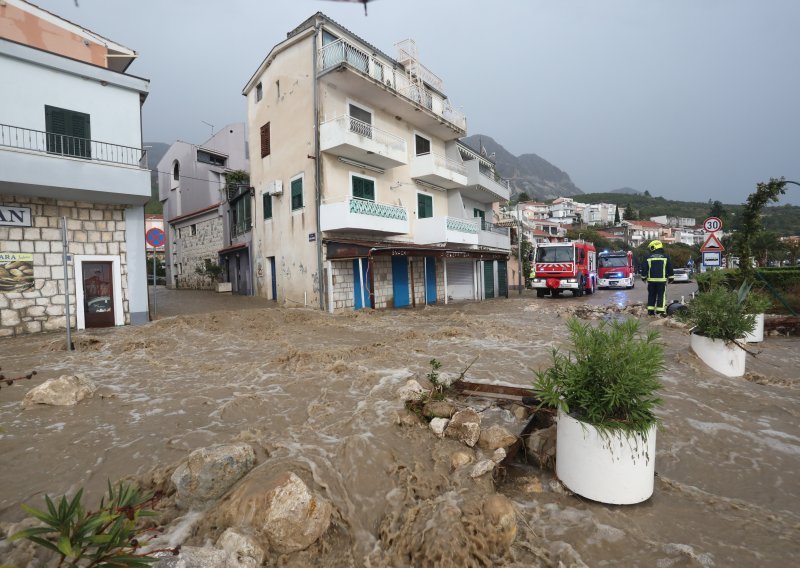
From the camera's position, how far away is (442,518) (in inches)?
112

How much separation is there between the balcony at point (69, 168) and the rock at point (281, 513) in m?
11.5

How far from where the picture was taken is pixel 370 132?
1756 cm

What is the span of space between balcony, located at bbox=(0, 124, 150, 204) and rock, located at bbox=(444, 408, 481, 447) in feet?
38.5

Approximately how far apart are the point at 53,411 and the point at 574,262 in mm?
22394

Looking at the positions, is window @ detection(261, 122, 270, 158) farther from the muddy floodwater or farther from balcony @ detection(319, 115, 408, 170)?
the muddy floodwater

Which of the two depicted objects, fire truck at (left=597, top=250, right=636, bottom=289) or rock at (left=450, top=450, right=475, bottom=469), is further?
fire truck at (left=597, top=250, right=636, bottom=289)

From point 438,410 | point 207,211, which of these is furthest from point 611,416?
point 207,211

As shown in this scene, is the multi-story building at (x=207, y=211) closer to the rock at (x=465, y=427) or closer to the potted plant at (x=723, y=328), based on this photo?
the rock at (x=465, y=427)

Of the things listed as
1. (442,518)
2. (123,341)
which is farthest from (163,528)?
(123,341)

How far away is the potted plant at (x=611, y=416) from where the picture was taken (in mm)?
3111

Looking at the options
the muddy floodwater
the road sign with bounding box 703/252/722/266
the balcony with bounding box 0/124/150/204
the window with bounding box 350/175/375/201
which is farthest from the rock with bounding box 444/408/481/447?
the window with bounding box 350/175/375/201

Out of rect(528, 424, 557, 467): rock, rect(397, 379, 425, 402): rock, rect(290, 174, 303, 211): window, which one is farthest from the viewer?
rect(290, 174, 303, 211): window

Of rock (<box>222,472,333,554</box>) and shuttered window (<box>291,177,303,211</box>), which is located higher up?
shuttered window (<box>291,177,303,211</box>)

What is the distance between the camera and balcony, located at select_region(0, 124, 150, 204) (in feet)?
32.4
